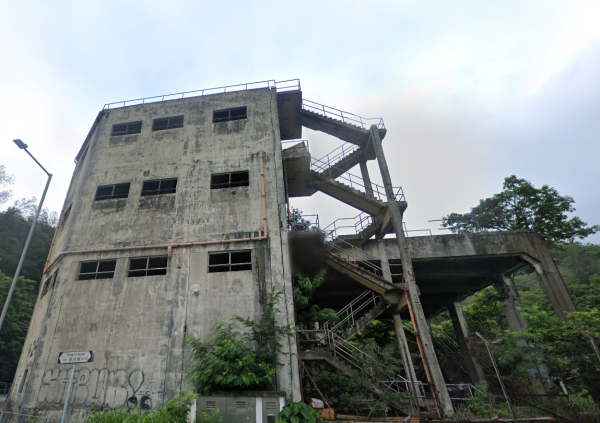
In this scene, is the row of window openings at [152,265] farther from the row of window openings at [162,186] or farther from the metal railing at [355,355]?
the metal railing at [355,355]

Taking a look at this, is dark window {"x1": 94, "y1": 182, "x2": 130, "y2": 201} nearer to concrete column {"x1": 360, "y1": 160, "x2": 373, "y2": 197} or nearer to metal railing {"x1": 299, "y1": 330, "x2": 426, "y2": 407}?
metal railing {"x1": 299, "y1": 330, "x2": 426, "y2": 407}

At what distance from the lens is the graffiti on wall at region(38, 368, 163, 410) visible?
11.3m

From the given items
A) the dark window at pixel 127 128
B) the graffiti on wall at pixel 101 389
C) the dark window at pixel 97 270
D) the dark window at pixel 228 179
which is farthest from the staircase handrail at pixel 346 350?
the dark window at pixel 127 128

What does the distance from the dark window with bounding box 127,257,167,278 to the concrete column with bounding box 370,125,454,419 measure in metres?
10.7

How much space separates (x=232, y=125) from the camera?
57.4 feet

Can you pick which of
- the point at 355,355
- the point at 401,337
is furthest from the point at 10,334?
the point at 401,337

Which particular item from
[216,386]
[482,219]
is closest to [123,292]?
[216,386]

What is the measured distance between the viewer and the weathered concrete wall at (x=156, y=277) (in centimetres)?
1170

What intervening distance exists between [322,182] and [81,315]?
12529 millimetres

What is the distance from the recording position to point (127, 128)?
18.5 metres

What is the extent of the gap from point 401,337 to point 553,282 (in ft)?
26.6

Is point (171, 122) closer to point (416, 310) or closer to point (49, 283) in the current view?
point (49, 283)

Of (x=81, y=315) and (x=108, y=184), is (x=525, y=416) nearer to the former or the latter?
(x=81, y=315)

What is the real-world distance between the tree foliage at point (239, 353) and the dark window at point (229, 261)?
77.6 inches
